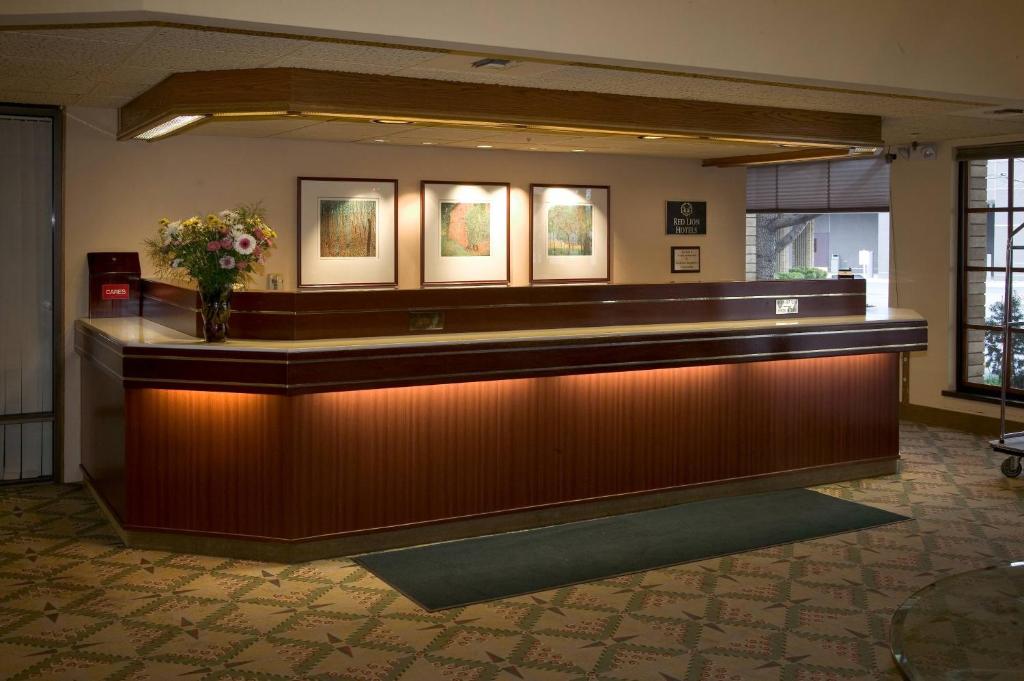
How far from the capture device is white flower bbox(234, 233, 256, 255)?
577 cm

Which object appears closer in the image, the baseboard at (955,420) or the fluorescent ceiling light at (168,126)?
the fluorescent ceiling light at (168,126)

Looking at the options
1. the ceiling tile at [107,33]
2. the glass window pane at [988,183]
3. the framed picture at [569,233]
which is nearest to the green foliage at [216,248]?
the ceiling tile at [107,33]

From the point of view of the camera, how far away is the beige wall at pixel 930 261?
392 inches

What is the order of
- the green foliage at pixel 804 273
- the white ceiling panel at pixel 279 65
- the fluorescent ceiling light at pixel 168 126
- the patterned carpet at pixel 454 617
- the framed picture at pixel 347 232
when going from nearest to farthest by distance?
the patterned carpet at pixel 454 617 → the white ceiling panel at pixel 279 65 → the fluorescent ceiling light at pixel 168 126 → the framed picture at pixel 347 232 → the green foliage at pixel 804 273

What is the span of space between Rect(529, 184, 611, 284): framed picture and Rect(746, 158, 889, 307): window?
2.37 metres

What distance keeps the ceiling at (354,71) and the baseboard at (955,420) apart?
253cm

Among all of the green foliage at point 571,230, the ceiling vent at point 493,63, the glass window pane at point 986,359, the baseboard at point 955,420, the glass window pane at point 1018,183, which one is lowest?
the baseboard at point 955,420

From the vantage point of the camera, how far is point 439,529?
6289 mm

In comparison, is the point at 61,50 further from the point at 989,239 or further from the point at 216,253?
the point at 989,239

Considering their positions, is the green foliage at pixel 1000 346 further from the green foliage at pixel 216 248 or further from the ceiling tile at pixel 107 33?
the ceiling tile at pixel 107 33

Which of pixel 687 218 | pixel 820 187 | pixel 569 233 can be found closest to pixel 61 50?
pixel 569 233

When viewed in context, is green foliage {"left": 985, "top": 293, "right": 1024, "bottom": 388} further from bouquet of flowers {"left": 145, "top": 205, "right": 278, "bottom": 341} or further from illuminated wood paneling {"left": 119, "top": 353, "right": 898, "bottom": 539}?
bouquet of flowers {"left": 145, "top": 205, "right": 278, "bottom": 341}

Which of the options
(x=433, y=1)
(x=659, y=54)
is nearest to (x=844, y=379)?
(x=659, y=54)

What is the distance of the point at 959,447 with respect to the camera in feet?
30.0
